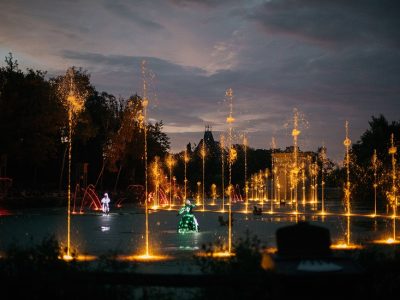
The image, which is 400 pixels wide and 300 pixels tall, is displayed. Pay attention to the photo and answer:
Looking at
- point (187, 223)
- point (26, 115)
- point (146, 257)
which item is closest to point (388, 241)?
point (187, 223)

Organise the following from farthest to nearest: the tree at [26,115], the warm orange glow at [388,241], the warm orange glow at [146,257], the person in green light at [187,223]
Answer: the tree at [26,115], the person in green light at [187,223], the warm orange glow at [388,241], the warm orange glow at [146,257]

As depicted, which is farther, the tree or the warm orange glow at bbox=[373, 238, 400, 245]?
the tree

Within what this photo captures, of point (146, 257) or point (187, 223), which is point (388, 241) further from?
point (146, 257)

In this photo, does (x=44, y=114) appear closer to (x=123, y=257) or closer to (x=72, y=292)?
(x=123, y=257)

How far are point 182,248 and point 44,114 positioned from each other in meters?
42.6

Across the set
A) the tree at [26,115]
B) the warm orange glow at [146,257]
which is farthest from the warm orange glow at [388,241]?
the tree at [26,115]

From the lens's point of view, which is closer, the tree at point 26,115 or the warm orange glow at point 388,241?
the warm orange glow at point 388,241

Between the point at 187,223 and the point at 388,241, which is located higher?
the point at 187,223

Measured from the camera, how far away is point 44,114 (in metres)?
59.8

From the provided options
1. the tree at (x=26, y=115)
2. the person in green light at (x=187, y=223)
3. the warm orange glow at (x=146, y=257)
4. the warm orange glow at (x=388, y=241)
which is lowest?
the warm orange glow at (x=146, y=257)

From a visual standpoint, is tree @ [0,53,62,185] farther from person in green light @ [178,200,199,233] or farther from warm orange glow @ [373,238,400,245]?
warm orange glow @ [373,238,400,245]

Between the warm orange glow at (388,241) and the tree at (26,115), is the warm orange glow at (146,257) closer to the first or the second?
the warm orange glow at (388,241)

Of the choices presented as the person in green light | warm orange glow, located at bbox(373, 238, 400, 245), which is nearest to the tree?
the person in green light

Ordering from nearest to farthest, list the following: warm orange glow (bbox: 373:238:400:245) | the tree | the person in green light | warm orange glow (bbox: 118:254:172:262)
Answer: warm orange glow (bbox: 118:254:172:262) → warm orange glow (bbox: 373:238:400:245) → the person in green light → the tree
